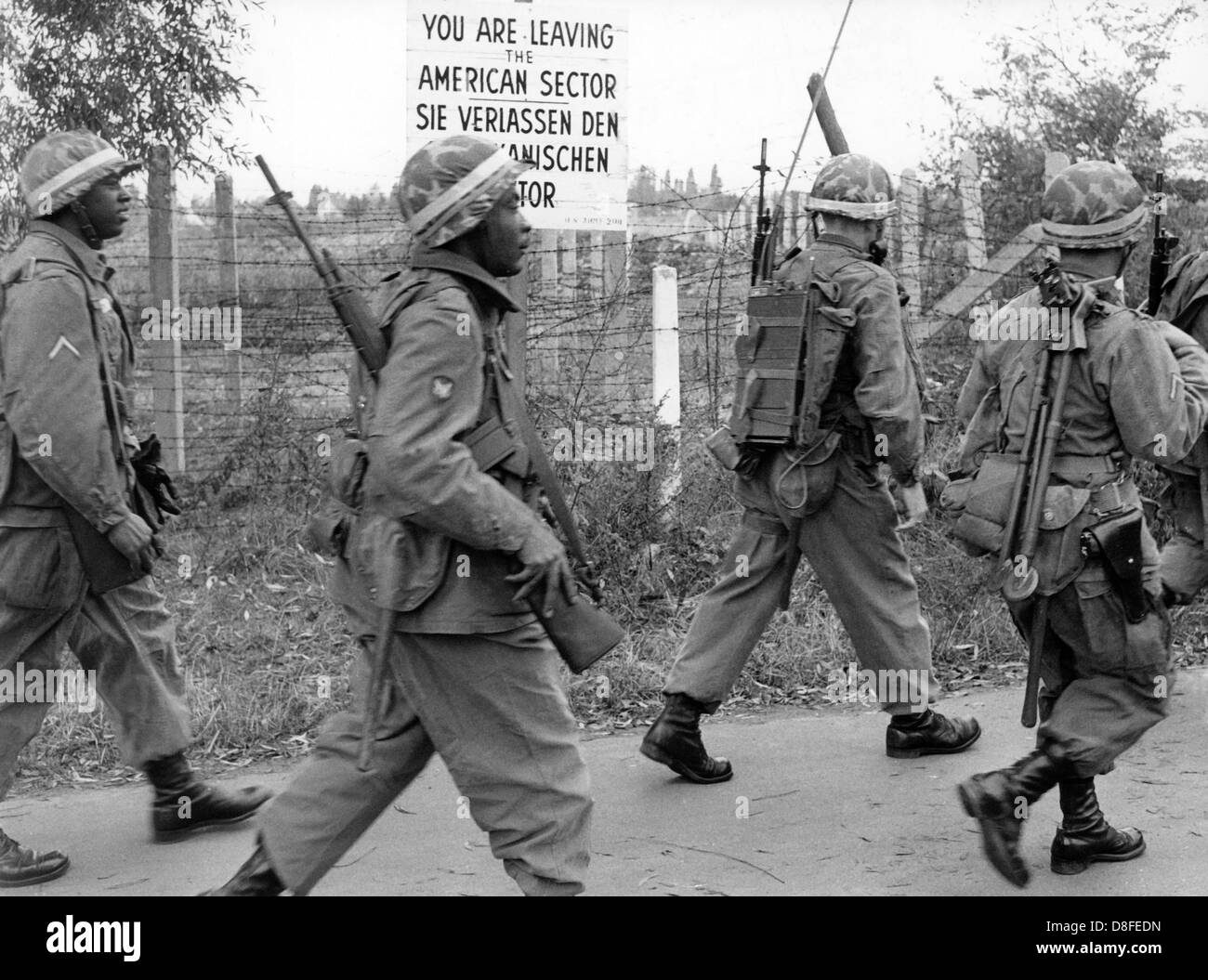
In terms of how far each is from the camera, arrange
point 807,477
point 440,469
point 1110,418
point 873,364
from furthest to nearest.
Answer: point 807,477, point 873,364, point 1110,418, point 440,469

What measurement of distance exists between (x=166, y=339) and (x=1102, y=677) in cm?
592

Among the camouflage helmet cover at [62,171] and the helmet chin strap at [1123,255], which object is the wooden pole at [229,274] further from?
the helmet chin strap at [1123,255]

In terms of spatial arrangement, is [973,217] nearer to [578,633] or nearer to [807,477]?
[807,477]

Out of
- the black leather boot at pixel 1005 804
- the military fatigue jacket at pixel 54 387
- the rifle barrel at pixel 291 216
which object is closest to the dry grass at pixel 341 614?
the military fatigue jacket at pixel 54 387

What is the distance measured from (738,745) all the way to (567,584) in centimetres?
225

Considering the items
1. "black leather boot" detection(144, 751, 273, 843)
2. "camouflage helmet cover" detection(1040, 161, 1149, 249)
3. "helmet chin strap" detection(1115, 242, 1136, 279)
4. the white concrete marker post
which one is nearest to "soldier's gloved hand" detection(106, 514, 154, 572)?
"black leather boot" detection(144, 751, 273, 843)

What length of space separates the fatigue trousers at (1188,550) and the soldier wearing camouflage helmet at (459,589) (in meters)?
2.95

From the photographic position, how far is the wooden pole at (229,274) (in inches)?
350

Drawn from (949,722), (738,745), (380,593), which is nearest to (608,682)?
(738,745)

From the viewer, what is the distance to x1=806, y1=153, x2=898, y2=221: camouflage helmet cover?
15.9 ft

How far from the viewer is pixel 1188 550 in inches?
211

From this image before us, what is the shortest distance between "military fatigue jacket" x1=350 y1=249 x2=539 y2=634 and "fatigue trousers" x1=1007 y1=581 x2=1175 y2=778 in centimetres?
162

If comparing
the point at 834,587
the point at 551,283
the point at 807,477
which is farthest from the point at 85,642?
the point at 551,283

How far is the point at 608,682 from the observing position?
5.84 meters
